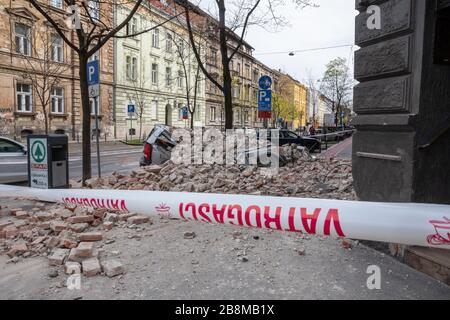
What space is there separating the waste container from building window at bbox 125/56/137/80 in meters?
31.6

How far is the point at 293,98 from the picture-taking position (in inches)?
3487

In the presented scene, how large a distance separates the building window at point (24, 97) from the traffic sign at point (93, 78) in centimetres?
2167

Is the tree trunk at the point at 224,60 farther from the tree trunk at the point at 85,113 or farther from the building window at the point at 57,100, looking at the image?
the building window at the point at 57,100

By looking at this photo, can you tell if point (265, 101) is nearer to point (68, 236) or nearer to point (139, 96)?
point (68, 236)

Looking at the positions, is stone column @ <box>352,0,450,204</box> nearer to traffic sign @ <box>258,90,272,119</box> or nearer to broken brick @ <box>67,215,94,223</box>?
broken brick @ <box>67,215,94,223</box>

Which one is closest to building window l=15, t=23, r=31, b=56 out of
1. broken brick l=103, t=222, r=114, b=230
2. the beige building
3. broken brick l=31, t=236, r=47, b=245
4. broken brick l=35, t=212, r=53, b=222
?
the beige building

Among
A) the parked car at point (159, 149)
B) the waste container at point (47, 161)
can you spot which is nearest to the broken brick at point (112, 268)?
the waste container at point (47, 161)

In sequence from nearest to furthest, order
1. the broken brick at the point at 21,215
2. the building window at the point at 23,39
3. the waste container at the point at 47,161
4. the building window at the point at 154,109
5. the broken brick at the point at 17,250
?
the broken brick at the point at 17,250
the broken brick at the point at 21,215
the waste container at the point at 47,161
the building window at the point at 23,39
the building window at the point at 154,109

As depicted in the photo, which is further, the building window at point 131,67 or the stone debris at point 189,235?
the building window at point 131,67

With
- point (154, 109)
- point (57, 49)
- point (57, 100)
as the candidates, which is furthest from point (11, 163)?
point (154, 109)

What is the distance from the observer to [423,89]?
11.7 ft

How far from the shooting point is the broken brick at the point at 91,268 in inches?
127

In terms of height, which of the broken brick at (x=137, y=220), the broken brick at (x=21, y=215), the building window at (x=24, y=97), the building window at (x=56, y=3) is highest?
the building window at (x=56, y=3)
